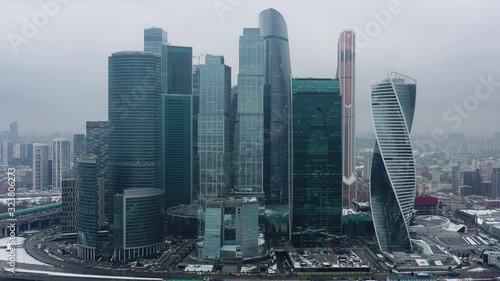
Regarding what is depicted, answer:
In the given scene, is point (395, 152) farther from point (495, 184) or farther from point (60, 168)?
point (60, 168)

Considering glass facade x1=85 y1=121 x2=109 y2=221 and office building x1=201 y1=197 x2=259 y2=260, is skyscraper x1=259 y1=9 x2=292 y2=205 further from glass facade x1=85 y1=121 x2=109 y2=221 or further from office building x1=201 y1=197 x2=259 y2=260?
glass facade x1=85 y1=121 x2=109 y2=221

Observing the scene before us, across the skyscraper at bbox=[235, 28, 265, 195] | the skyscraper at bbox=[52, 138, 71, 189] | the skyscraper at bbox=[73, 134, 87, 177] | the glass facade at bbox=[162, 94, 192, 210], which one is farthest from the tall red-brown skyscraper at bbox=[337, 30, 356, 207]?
the skyscraper at bbox=[52, 138, 71, 189]

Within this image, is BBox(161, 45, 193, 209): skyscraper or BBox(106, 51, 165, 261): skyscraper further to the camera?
BBox(161, 45, 193, 209): skyscraper

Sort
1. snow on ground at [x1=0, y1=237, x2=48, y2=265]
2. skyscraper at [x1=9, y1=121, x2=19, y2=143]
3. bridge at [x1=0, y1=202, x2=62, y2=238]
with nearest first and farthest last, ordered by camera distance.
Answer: skyscraper at [x1=9, y1=121, x2=19, y2=143] < snow on ground at [x1=0, y1=237, x2=48, y2=265] < bridge at [x1=0, y1=202, x2=62, y2=238]

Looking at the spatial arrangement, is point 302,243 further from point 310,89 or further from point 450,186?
point 450,186

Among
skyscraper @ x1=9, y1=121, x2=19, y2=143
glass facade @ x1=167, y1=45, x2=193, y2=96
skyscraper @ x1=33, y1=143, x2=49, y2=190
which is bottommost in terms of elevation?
skyscraper @ x1=33, y1=143, x2=49, y2=190

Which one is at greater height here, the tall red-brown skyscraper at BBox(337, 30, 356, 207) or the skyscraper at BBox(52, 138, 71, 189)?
the tall red-brown skyscraper at BBox(337, 30, 356, 207)

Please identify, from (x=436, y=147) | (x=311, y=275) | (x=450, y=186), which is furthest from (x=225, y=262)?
(x=450, y=186)

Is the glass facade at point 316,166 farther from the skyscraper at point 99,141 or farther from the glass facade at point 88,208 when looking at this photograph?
the skyscraper at point 99,141
